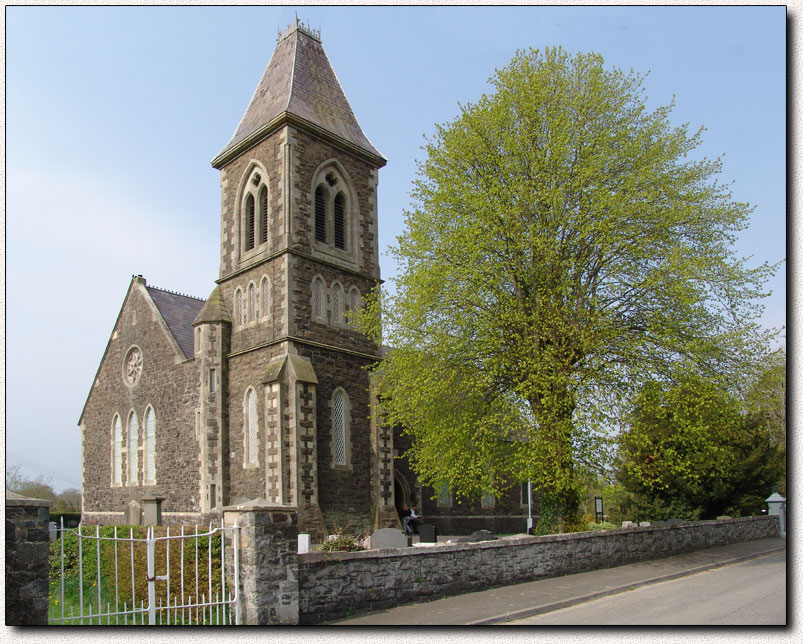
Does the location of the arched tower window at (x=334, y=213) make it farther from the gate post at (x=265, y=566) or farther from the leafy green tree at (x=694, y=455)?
the gate post at (x=265, y=566)

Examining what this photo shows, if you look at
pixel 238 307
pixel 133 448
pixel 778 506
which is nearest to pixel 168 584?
pixel 238 307

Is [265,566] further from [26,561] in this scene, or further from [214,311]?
[214,311]

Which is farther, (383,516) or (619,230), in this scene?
(383,516)

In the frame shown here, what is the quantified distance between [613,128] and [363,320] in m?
7.73

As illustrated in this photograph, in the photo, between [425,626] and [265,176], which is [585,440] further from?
[265,176]

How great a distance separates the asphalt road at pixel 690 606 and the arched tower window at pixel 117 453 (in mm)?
20570

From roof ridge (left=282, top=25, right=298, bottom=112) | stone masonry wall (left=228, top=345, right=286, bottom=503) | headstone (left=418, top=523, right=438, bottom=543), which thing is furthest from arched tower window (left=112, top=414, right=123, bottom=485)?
roof ridge (left=282, top=25, right=298, bottom=112)

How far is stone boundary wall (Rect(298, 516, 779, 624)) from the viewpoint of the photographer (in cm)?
1078

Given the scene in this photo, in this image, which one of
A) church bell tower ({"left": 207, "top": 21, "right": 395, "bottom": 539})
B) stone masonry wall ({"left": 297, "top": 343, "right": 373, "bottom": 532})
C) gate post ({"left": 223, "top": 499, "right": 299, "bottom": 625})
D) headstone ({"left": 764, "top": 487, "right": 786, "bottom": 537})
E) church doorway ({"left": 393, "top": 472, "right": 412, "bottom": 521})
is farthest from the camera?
headstone ({"left": 764, "top": 487, "right": 786, "bottom": 537})

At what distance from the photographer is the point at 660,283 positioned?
52.2 feet

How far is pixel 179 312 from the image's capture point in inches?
1162

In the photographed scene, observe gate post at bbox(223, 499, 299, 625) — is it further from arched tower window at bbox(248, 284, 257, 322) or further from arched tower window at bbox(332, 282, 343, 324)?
arched tower window at bbox(248, 284, 257, 322)

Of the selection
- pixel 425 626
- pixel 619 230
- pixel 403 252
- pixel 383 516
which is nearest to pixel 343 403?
pixel 383 516

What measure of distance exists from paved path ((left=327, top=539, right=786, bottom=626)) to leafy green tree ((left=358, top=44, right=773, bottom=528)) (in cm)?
224
